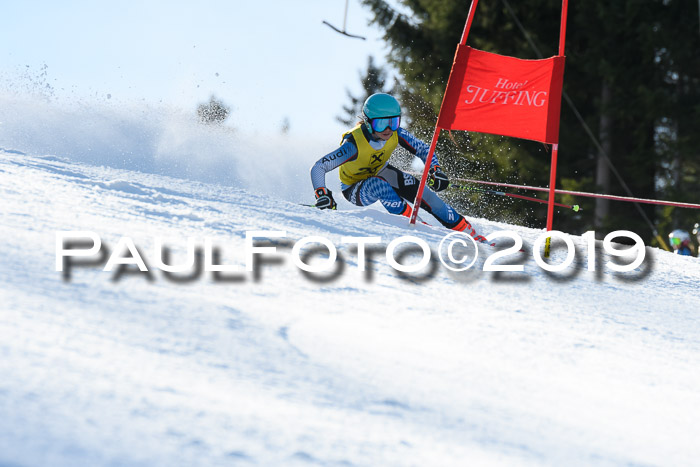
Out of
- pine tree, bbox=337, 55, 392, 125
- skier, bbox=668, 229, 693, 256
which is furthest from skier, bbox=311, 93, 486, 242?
pine tree, bbox=337, 55, 392, 125

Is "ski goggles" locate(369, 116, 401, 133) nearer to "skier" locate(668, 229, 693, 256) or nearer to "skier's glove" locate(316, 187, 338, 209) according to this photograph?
"skier's glove" locate(316, 187, 338, 209)

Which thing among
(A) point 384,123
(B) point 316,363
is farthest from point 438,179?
(B) point 316,363

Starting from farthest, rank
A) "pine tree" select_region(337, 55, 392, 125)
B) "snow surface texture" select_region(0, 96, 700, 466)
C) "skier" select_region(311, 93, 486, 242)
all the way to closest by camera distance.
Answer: "pine tree" select_region(337, 55, 392, 125) → "skier" select_region(311, 93, 486, 242) → "snow surface texture" select_region(0, 96, 700, 466)

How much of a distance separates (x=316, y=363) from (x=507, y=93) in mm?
3098

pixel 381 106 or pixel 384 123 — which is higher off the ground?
pixel 381 106

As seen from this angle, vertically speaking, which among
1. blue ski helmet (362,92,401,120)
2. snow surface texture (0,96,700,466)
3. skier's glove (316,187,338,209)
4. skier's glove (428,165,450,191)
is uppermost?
blue ski helmet (362,92,401,120)

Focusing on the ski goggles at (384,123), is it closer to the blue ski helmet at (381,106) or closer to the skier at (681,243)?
the blue ski helmet at (381,106)

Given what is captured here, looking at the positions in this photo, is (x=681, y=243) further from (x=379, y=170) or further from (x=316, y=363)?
(x=316, y=363)

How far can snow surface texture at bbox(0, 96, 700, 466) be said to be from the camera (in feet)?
4.73

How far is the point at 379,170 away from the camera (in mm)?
5891

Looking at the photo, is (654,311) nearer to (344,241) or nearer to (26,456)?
(344,241)

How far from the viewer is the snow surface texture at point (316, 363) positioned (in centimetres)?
144

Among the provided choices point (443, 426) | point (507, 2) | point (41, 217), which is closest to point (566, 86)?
point (507, 2)

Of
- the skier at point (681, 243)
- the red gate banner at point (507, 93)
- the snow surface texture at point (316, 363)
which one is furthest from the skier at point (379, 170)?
the skier at point (681, 243)
